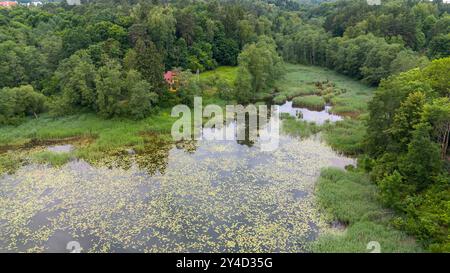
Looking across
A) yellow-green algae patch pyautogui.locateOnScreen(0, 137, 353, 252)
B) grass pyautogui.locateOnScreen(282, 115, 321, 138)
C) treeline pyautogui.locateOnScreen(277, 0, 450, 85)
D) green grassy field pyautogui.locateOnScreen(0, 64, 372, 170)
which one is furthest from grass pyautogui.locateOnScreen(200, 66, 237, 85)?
yellow-green algae patch pyautogui.locateOnScreen(0, 137, 353, 252)

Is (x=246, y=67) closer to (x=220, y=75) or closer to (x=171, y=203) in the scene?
(x=220, y=75)

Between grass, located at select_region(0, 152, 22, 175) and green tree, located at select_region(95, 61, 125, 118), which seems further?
green tree, located at select_region(95, 61, 125, 118)

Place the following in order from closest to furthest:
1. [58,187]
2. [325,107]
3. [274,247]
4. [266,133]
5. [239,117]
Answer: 1. [274,247]
2. [58,187]
3. [266,133]
4. [239,117]
5. [325,107]

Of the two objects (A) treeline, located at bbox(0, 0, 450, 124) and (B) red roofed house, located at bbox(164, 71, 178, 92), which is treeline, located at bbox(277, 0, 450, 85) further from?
(B) red roofed house, located at bbox(164, 71, 178, 92)

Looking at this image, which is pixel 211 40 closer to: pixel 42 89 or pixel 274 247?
pixel 42 89

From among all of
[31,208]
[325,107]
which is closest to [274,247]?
[31,208]

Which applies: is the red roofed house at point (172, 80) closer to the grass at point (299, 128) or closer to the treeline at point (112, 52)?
the treeline at point (112, 52)
